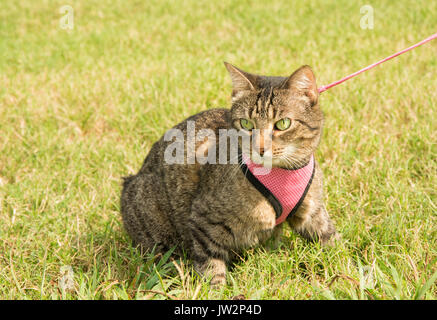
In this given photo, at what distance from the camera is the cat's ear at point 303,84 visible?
2.20 meters

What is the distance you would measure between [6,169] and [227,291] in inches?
101

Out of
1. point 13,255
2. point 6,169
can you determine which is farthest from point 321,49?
point 13,255

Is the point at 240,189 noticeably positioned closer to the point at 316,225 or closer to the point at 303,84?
the point at 316,225

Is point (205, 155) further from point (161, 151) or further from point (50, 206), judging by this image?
point (50, 206)

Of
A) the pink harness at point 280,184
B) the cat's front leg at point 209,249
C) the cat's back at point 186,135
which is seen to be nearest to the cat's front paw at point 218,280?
the cat's front leg at point 209,249

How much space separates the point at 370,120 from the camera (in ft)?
13.0

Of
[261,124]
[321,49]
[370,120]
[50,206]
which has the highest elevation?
[321,49]

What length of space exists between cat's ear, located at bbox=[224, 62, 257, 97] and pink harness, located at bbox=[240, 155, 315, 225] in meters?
0.43

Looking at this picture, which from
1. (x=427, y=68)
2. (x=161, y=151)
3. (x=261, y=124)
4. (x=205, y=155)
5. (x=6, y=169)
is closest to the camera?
(x=261, y=124)

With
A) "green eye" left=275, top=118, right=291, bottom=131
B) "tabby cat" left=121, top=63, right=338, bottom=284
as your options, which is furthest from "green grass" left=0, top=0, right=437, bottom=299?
"green eye" left=275, top=118, right=291, bottom=131

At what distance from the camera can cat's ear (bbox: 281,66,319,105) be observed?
7.22 feet

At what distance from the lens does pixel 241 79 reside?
2.41 m

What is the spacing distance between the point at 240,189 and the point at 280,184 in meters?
0.24

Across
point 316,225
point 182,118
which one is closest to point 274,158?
point 316,225
